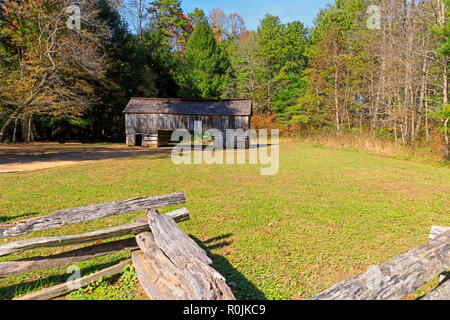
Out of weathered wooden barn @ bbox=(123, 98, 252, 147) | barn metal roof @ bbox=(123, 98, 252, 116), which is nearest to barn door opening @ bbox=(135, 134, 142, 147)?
weathered wooden barn @ bbox=(123, 98, 252, 147)

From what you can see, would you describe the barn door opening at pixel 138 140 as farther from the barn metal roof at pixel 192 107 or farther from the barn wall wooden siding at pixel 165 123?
the barn metal roof at pixel 192 107

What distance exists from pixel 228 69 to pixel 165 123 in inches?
724

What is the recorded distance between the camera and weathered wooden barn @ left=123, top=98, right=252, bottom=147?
2452 cm

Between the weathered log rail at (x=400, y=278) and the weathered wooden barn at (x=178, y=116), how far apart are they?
857 inches

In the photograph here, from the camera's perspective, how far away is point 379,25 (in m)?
25.4

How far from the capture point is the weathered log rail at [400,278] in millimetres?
2268

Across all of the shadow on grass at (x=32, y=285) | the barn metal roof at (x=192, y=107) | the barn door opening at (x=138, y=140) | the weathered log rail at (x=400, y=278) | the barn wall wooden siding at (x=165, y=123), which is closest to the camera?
the weathered log rail at (x=400, y=278)

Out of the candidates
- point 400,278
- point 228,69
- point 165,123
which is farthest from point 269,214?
point 228,69

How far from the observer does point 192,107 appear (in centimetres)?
2539

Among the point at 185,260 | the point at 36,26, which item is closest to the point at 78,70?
the point at 36,26

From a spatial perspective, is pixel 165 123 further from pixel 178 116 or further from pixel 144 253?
pixel 144 253

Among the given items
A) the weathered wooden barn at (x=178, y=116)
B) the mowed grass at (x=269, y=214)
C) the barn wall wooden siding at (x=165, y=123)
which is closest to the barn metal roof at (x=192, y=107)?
the weathered wooden barn at (x=178, y=116)
